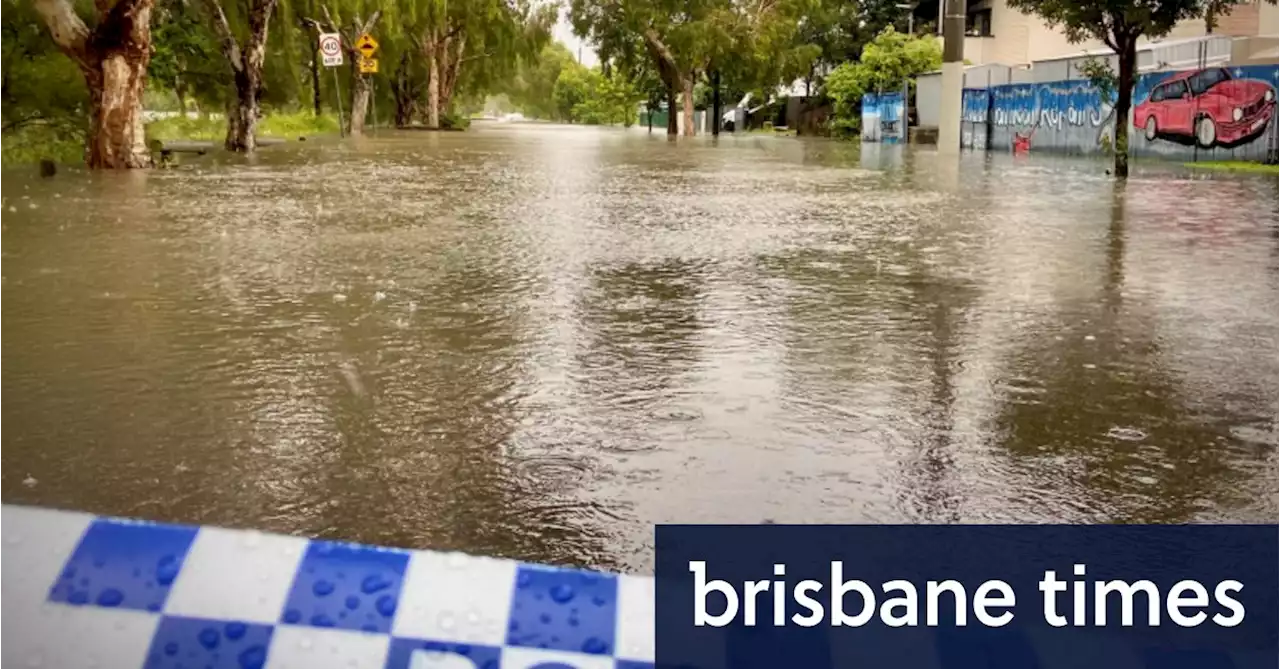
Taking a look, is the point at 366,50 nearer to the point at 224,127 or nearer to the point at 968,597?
the point at 224,127

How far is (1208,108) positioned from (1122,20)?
714cm

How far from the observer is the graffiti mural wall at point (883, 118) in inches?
1489

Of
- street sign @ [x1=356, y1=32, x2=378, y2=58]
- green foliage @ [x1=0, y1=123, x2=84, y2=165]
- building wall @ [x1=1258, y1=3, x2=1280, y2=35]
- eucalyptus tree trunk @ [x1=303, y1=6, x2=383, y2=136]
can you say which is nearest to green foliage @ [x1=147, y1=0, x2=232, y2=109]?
green foliage @ [x1=0, y1=123, x2=84, y2=165]

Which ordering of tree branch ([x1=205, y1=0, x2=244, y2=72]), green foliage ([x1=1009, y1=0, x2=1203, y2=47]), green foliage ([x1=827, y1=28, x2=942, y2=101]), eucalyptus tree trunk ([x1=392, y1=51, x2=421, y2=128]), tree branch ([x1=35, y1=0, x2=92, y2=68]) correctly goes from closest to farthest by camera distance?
green foliage ([x1=1009, y1=0, x2=1203, y2=47]), tree branch ([x1=35, y1=0, x2=92, y2=68]), tree branch ([x1=205, y1=0, x2=244, y2=72]), green foliage ([x1=827, y1=28, x2=942, y2=101]), eucalyptus tree trunk ([x1=392, y1=51, x2=421, y2=128])

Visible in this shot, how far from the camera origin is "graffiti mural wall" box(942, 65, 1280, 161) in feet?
69.9

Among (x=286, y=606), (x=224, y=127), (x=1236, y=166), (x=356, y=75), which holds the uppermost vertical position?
(x=356, y=75)

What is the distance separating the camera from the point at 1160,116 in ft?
78.7

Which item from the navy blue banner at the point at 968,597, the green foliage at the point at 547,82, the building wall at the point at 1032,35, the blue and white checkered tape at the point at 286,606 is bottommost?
the navy blue banner at the point at 968,597

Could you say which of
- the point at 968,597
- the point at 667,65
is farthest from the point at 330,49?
the point at 968,597

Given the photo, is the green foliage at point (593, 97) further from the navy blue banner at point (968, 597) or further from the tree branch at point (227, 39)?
the navy blue banner at point (968, 597)

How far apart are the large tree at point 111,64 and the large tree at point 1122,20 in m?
12.9

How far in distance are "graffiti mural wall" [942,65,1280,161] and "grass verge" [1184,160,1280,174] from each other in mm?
308

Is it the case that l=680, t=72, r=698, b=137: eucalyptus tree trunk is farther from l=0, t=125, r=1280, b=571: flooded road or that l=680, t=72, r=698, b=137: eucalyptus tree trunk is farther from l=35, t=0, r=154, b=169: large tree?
l=0, t=125, r=1280, b=571: flooded road

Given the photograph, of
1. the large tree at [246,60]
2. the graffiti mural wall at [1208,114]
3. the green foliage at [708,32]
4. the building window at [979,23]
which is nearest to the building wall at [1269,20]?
the graffiti mural wall at [1208,114]
